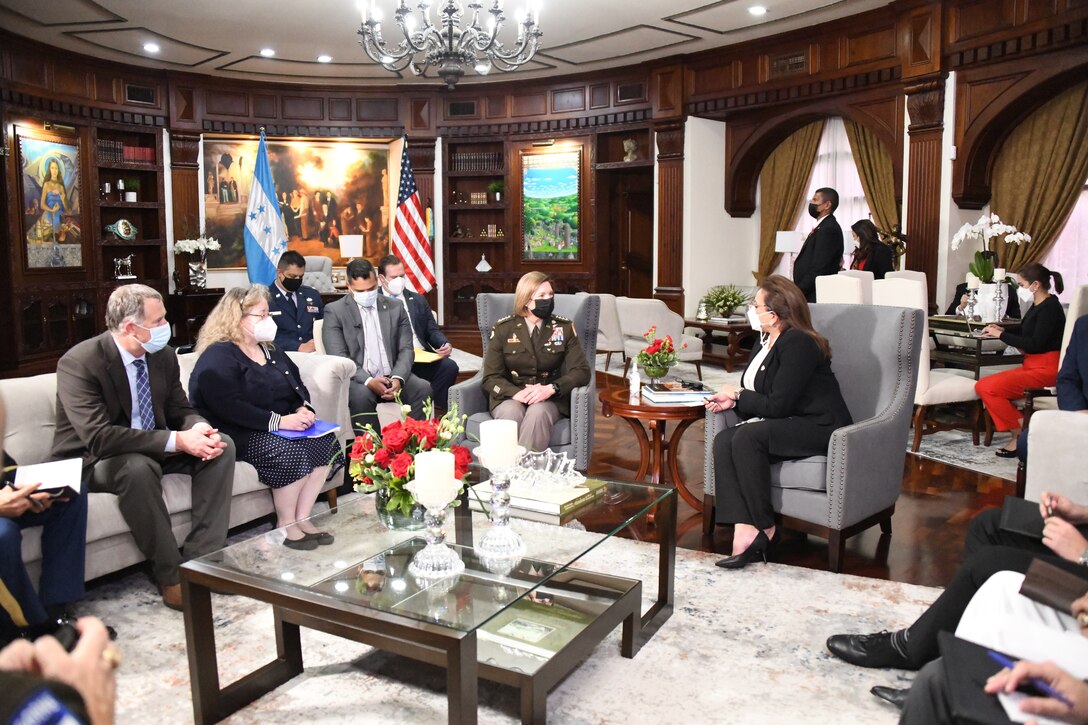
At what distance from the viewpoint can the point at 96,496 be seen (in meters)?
3.35

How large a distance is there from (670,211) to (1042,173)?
4.15 meters

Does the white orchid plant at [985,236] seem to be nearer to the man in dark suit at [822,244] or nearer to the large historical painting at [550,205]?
the man in dark suit at [822,244]

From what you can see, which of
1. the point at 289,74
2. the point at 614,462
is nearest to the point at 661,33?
the point at 289,74

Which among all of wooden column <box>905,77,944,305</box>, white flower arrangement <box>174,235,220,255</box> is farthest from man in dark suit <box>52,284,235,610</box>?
white flower arrangement <box>174,235,220,255</box>

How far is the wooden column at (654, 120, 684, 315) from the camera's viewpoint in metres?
10.6

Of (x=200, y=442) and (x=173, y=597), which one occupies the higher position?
(x=200, y=442)

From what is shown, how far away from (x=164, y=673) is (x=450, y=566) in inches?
42.0

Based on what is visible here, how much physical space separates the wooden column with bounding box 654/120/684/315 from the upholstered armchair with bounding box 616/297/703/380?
179cm

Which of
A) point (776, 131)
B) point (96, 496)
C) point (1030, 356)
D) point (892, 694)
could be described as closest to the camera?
point (892, 694)

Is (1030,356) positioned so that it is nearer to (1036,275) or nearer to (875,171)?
(1036,275)

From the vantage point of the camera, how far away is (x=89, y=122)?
33.0 ft

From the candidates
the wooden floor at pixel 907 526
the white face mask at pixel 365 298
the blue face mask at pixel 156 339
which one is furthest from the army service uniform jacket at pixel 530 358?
the blue face mask at pixel 156 339

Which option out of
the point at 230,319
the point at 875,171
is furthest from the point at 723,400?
the point at 875,171

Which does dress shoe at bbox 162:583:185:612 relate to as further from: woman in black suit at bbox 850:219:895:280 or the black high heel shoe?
woman in black suit at bbox 850:219:895:280
